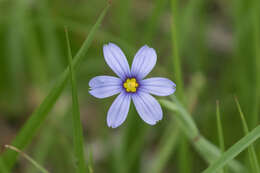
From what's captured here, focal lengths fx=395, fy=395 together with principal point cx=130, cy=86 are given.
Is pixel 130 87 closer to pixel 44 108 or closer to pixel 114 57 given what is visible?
pixel 114 57

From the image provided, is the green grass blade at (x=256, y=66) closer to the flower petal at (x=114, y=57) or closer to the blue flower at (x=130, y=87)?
the blue flower at (x=130, y=87)

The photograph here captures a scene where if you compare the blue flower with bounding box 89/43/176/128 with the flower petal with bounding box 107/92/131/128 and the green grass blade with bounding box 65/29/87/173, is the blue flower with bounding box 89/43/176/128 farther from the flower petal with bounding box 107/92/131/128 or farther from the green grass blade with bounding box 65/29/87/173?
the green grass blade with bounding box 65/29/87/173

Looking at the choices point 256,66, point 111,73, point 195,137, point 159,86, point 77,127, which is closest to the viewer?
point 77,127

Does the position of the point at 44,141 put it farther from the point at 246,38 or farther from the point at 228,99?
the point at 246,38

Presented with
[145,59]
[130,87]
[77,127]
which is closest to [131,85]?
[130,87]

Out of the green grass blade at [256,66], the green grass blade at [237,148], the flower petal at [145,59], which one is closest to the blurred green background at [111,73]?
the green grass blade at [256,66]

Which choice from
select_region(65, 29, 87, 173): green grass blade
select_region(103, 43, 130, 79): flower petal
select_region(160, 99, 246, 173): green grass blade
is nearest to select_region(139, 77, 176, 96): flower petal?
select_region(103, 43, 130, 79): flower petal

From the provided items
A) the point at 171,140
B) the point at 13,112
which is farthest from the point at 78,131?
the point at 13,112
